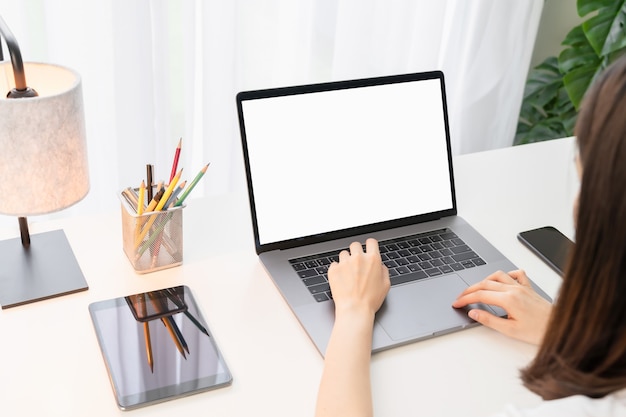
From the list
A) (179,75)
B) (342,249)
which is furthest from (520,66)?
(342,249)

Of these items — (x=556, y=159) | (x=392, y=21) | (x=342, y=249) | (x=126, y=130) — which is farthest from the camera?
(x=392, y=21)

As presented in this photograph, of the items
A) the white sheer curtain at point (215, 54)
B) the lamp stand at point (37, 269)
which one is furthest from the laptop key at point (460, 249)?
the white sheer curtain at point (215, 54)

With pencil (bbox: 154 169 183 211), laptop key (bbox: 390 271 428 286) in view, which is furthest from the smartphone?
pencil (bbox: 154 169 183 211)

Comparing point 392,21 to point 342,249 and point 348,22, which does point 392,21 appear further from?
point 342,249

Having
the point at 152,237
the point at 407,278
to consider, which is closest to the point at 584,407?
the point at 407,278

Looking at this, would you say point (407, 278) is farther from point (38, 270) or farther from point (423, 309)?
point (38, 270)

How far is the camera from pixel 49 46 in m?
1.68

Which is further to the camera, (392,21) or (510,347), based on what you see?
(392,21)

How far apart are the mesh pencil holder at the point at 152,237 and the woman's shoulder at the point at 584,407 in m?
0.59

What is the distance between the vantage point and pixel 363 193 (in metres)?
1.23

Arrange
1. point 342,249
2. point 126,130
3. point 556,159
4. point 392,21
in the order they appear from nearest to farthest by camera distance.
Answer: point 342,249, point 556,159, point 126,130, point 392,21

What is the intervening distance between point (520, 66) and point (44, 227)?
1.71 meters

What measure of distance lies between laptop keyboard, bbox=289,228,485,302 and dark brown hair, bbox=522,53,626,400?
15.3 inches

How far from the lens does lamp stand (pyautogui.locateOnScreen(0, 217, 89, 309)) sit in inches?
41.6
